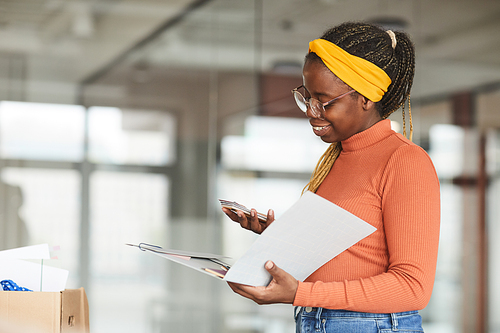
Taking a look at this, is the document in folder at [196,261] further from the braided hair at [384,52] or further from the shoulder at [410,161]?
the braided hair at [384,52]

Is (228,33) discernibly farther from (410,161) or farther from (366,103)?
(410,161)

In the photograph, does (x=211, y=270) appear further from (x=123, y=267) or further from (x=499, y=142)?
(x=499, y=142)

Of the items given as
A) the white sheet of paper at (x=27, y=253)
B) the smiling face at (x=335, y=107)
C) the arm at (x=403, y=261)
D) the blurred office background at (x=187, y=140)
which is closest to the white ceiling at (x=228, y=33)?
the blurred office background at (x=187, y=140)

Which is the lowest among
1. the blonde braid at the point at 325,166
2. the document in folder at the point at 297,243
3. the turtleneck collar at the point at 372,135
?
the document in folder at the point at 297,243

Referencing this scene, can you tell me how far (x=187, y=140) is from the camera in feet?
11.7

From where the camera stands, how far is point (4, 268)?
4.40ft

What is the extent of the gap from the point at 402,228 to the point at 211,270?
386mm

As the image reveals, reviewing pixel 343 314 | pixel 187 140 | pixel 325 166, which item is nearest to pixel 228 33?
pixel 187 140

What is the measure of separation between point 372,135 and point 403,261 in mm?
329

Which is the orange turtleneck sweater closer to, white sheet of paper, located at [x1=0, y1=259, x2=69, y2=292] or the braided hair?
the braided hair

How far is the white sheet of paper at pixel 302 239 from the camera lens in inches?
40.9

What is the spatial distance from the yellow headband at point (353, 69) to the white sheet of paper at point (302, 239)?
329 mm

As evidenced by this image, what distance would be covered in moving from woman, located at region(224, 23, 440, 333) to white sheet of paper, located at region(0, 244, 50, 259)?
0.50 meters

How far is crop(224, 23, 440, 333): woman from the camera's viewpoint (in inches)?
44.1
